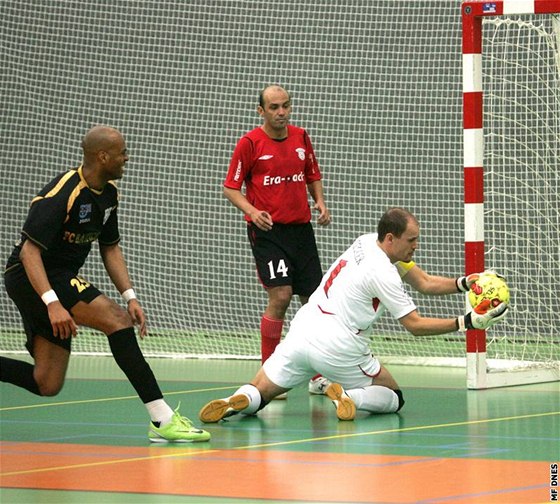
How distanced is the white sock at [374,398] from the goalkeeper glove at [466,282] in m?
0.75

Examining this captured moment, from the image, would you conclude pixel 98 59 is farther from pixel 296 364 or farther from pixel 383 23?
pixel 296 364

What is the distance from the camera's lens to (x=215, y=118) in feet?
50.4

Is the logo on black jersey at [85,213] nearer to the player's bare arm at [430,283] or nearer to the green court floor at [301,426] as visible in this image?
the green court floor at [301,426]

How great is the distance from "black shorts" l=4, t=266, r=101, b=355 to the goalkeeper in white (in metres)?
1.13

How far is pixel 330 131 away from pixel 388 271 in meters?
7.27

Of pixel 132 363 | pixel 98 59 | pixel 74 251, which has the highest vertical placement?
pixel 98 59

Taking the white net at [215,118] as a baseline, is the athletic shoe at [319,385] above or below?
below

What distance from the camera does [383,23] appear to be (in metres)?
14.5

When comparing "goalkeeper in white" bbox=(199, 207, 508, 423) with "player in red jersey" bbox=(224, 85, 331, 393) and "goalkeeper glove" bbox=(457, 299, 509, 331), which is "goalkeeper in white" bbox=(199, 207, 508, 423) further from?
"player in red jersey" bbox=(224, 85, 331, 393)

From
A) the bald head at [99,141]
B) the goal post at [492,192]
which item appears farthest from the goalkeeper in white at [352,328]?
the bald head at [99,141]

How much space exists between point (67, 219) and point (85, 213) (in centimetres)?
10

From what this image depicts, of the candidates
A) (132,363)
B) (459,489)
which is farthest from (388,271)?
(459,489)

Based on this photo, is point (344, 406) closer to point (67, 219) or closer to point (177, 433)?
point (177, 433)

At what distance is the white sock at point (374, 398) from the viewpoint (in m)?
8.12
